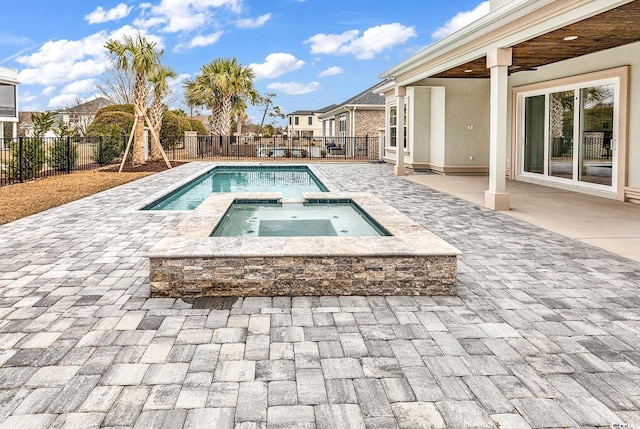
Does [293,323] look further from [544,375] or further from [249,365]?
[544,375]

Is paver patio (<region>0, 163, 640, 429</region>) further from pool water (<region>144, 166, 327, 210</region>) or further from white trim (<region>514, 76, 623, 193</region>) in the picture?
pool water (<region>144, 166, 327, 210</region>)

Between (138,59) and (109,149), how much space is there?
426 centimetres

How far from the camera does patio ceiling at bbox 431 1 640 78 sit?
6.66 meters

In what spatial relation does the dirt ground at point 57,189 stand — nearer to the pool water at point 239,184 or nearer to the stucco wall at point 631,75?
the pool water at point 239,184

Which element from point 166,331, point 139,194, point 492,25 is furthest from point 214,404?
point 139,194

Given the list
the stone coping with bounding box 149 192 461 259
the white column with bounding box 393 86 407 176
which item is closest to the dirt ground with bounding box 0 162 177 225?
the stone coping with bounding box 149 192 461 259

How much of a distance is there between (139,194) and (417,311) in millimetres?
8444

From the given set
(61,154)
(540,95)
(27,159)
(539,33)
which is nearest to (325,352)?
(539,33)

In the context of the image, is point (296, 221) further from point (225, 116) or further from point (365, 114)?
point (225, 116)

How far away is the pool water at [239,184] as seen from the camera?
10552mm

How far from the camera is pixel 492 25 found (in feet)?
27.1

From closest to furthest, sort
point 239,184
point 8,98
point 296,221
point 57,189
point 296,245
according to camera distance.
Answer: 1. point 296,245
2. point 296,221
3. point 57,189
4. point 239,184
5. point 8,98

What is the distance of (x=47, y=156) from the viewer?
616 inches

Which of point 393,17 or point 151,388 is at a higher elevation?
point 393,17
